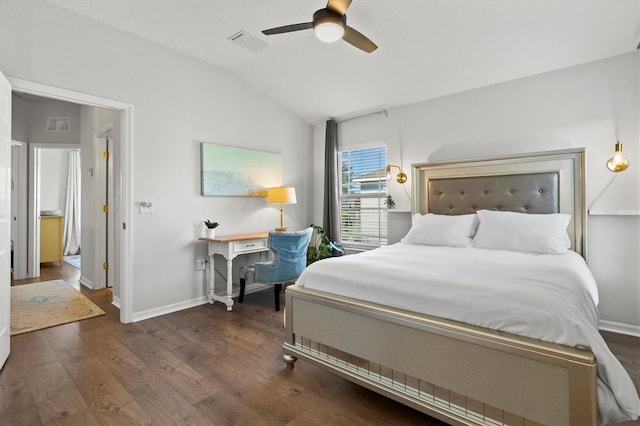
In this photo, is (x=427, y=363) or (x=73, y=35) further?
(x=73, y=35)

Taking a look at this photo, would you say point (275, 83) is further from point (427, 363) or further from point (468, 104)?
point (427, 363)

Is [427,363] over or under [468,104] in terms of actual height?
under

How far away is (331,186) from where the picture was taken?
4859 mm

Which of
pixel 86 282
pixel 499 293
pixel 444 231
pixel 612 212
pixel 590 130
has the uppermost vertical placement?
pixel 590 130

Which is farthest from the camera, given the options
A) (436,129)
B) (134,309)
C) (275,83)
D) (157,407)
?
(275,83)

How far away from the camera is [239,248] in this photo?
3719 mm

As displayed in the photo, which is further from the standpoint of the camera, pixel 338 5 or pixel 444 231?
pixel 444 231

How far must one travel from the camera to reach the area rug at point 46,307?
317 cm

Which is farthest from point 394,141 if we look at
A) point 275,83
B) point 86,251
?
point 86,251

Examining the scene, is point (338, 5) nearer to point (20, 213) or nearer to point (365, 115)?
point (365, 115)

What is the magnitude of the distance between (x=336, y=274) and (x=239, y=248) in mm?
1870

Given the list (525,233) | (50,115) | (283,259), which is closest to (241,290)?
(283,259)

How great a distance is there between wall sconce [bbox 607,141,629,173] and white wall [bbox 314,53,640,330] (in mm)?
117

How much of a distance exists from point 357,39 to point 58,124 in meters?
5.21
